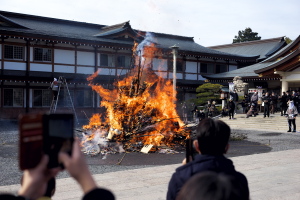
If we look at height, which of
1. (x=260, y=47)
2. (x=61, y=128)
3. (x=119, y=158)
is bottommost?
(x=119, y=158)

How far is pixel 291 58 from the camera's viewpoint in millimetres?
23531

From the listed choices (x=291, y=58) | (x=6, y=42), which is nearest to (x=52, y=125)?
(x=6, y=42)

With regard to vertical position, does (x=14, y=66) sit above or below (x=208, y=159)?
above

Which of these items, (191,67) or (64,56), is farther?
(191,67)

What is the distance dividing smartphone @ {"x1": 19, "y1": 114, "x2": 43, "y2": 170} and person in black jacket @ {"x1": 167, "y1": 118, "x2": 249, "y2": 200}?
1350 mm

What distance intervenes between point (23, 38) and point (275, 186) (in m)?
19.6

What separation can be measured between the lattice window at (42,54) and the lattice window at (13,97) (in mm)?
2429

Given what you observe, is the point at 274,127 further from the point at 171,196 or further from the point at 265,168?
the point at 171,196

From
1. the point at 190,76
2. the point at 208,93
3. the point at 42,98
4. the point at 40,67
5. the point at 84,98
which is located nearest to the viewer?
the point at 40,67

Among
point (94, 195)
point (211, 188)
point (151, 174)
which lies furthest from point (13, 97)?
point (211, 188)

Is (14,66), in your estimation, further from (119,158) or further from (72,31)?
(119,158)

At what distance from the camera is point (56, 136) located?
138cm

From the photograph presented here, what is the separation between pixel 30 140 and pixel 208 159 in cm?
150

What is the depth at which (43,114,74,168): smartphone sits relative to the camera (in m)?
1.33
